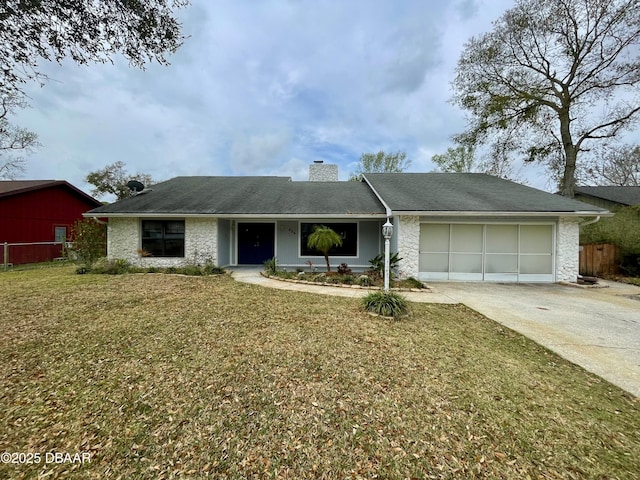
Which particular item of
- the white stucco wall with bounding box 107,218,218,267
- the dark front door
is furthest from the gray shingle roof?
the dark front door

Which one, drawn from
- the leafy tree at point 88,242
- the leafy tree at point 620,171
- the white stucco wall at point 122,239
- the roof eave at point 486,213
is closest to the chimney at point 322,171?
the roof eave at point 486,213

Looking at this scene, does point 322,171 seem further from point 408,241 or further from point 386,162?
point 386,162

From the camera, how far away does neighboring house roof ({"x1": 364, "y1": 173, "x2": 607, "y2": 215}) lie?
27.7ft

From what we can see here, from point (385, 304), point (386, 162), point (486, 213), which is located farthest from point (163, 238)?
point (386, 162)

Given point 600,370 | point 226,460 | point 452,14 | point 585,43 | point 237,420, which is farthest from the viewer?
point 585,43

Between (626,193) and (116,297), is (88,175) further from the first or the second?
(626,193)

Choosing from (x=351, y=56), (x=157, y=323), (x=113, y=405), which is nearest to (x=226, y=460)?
(x=113, y=405)

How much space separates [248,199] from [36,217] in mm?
12688

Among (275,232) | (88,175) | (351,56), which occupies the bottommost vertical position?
(275,232)

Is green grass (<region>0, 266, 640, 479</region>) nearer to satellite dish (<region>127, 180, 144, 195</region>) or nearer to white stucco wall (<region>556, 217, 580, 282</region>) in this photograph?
white stucco wall (<region>556, 217, 580, 282</region>)

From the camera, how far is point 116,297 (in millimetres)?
6215

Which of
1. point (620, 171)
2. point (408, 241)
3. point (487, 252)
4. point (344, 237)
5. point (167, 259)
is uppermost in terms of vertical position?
point (620, 171)

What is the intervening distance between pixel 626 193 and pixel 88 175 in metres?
47.1

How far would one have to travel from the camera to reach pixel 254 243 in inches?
458
